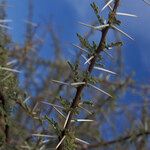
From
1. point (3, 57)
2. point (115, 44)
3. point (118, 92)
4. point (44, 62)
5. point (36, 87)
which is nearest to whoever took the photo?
point (115, 44)

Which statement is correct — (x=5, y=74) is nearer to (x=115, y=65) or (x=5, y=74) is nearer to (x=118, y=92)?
(x=118, y=92)

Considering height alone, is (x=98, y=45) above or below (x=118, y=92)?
above

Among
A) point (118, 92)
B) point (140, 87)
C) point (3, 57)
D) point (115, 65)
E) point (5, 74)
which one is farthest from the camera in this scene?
point (115, 65)

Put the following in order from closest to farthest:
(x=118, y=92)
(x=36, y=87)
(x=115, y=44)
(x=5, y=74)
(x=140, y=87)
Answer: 1. (x=115, y=44)
2. (x=5, y=74)
3. (x=118, y=92)
4. (x=140, y=87)
5. (x=36, y=87)

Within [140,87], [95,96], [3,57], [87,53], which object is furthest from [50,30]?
[87,53]

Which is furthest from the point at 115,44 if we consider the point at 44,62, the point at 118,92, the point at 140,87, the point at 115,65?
the point at 44,62

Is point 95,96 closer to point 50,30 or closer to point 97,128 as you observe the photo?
point 97,128

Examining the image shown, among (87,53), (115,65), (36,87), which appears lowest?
(36,87)

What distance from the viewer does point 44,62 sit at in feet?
15.1

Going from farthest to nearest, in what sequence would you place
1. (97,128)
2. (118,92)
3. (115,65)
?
(97,128)
(115,65)
(118,92)

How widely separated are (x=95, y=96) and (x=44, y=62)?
0.58 m

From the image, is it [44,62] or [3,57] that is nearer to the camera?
[3,57]

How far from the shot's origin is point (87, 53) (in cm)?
118

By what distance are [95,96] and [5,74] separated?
9.34 ft
